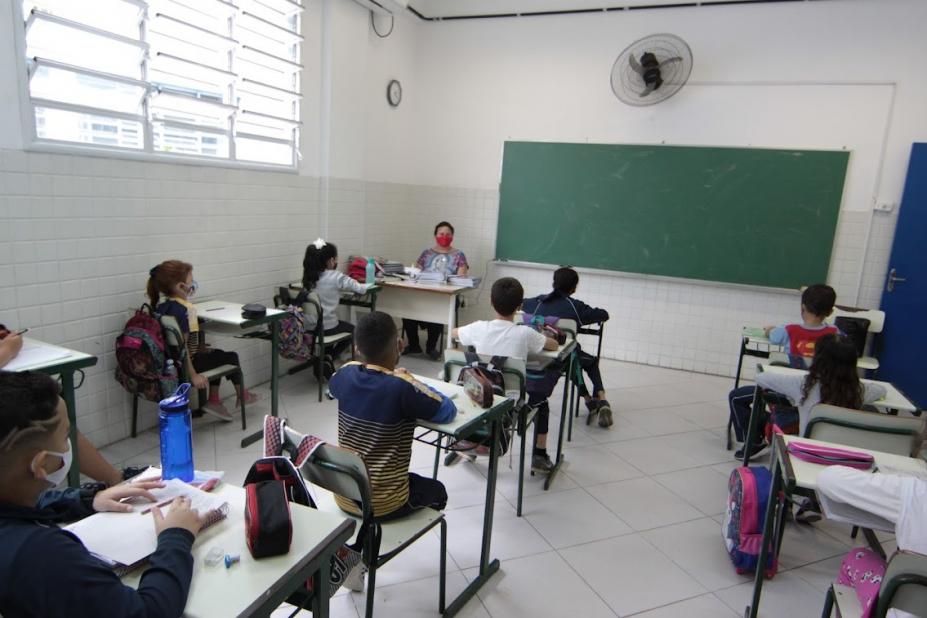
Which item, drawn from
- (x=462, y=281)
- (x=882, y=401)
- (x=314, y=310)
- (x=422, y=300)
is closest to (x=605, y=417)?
(x=882, y=401)

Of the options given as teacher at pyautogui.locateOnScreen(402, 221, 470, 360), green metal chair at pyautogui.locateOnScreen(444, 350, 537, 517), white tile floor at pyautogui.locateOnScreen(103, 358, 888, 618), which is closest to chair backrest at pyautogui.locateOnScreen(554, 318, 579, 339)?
green metal chair at pyautogui.locateOnScreen(444, 350, 537, 517)

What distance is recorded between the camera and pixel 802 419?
9.12ft

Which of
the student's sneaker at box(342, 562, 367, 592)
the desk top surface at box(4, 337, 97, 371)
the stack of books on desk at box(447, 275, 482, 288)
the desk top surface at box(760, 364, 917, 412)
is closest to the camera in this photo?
the student's sneaker at box(342, 562, 367, 592)

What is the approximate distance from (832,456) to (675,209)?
404 cm

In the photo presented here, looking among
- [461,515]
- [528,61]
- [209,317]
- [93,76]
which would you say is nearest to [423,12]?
[528,61]

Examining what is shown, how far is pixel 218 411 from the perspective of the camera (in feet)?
12.4

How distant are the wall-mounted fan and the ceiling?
0.32 m

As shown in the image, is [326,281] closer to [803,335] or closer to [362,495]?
[362,495]

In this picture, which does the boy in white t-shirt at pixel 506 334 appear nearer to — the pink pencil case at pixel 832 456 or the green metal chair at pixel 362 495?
the green metal chair at pixel 362 495

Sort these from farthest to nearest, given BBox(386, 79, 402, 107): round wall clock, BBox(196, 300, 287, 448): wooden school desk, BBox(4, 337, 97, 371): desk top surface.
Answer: BBox(386, 79, 402, 107): round wall clock → BBox(196, 300, 287, 448): wooden school desk → BBox(4, 337, 97, 371): desk top surface

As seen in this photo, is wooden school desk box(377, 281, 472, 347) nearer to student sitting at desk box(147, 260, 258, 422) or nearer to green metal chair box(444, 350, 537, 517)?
student sitting at desk box(147, 260, 258, 422)

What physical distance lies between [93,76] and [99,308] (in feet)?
4.12

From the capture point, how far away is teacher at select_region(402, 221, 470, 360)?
5727mm

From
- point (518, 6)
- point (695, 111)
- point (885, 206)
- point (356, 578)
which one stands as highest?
point (518, 6)
